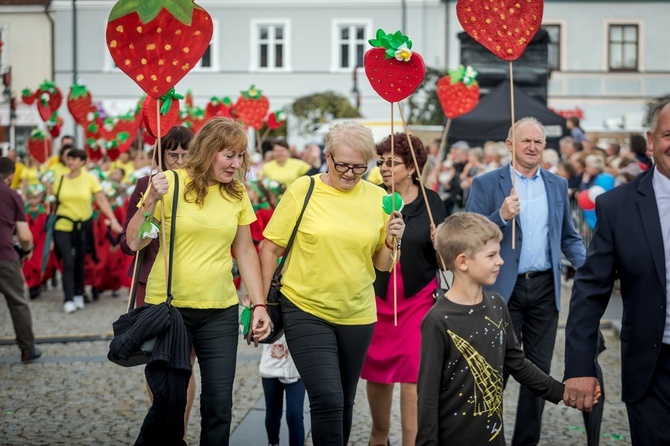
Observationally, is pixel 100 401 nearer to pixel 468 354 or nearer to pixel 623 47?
pixel 468 354

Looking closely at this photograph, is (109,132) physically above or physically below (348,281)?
above

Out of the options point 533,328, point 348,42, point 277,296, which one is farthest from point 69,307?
point 348,42

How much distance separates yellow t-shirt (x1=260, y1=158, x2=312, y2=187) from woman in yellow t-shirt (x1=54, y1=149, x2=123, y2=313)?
2.59 metres

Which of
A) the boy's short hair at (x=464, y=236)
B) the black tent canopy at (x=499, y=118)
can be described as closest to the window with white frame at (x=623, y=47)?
the black tent canopy at (x=499, y=118)

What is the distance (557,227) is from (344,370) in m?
1.73

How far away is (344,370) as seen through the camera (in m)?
4.77

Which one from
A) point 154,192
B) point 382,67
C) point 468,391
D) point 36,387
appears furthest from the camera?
point 36,387

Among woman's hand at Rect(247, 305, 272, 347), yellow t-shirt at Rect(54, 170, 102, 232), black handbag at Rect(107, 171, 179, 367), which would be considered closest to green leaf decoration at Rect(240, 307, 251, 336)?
woman's hand at Rect(247, 305, 272, 347)

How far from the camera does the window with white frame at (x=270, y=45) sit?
38.5m

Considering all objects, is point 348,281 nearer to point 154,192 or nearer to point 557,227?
point 154,192

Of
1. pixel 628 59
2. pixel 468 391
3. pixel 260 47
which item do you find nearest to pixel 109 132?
pixel 468 391

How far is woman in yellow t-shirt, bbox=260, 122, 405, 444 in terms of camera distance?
183 inches

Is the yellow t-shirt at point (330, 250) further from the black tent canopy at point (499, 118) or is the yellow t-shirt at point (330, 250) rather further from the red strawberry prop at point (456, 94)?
the black tent canopy at point (499, 118)

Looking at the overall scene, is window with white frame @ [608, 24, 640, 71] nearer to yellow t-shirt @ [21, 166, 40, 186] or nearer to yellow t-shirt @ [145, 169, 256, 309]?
yellow t-shirt @ [21, 166, 40, 186]
